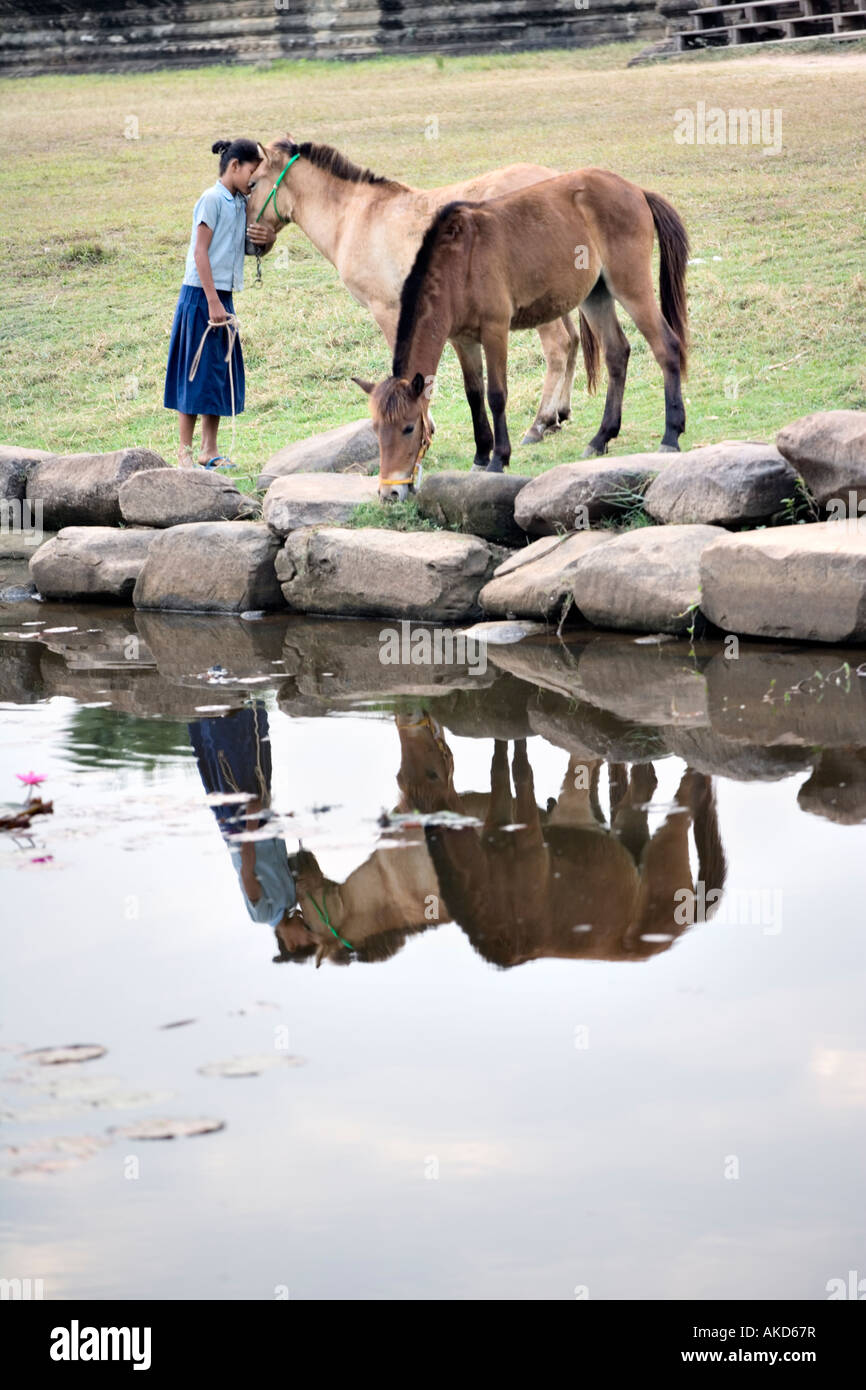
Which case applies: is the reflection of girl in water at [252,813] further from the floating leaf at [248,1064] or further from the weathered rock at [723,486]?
the weathered rock at [723,486]

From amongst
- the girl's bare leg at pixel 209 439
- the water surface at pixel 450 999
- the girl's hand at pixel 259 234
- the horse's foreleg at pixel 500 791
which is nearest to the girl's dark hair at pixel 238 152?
the girl's hand at pixel 259 234

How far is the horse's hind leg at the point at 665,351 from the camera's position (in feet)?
31.2

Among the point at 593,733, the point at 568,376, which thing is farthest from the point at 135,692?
the point at 568,376

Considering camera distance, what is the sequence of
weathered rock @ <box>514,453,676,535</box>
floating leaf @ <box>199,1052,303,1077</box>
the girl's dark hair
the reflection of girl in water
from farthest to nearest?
the girl's dark hair → weathered rock @ <box>514,453,676,535</box> → the reflection of girl in water → floating leaf @ <box>199,1052,303,1077</box>

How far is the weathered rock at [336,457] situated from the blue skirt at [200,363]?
51 cm

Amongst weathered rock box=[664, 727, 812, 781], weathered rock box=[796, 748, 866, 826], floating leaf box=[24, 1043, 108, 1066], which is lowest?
weathered rock box=[664, 727, 812, 781]

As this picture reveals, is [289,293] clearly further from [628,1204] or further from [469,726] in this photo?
[628,1204]

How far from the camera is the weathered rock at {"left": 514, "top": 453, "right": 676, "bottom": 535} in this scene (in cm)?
815

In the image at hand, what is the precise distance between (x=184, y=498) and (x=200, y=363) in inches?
45.4

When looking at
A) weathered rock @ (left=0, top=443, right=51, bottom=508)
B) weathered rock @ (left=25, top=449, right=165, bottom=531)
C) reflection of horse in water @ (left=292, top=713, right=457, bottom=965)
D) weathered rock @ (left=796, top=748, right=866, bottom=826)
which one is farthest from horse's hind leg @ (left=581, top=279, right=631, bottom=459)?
reflection of horse in water @ (left=292, top=713, right=457, bottom=965)

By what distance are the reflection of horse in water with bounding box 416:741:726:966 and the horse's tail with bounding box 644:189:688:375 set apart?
5.17m

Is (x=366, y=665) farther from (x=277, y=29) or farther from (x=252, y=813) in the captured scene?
(x=277, y=29)

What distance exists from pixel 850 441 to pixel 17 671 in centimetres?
421

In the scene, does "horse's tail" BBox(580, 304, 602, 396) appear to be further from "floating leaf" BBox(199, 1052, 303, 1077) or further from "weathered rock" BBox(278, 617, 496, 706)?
"floating leaf" BBox(199, 1052, 303, 1077)
